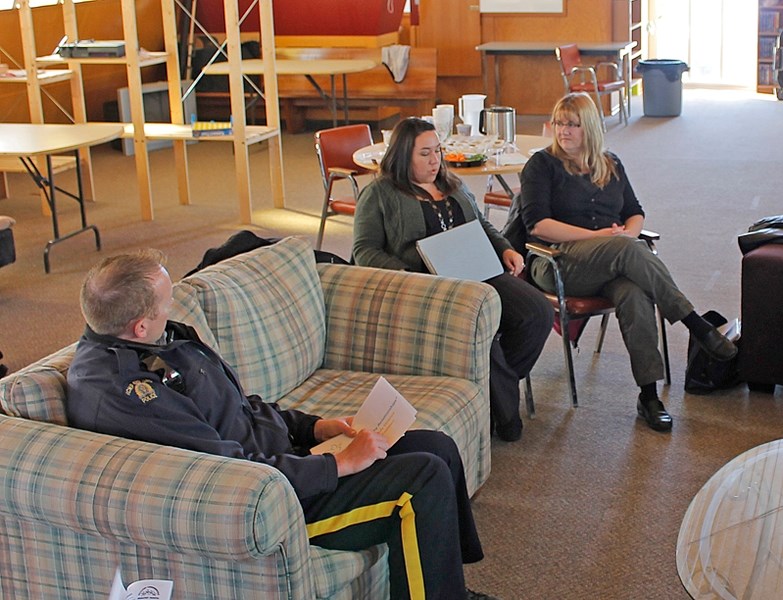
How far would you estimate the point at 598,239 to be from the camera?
399 cm

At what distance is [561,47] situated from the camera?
991 centimetres

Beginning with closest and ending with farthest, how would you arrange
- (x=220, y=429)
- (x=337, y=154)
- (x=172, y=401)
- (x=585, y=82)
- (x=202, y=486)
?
(x=202, y=486), (x=172, y=401), (x=220, y=429), (x=337, y=154), (x=585, y=82)

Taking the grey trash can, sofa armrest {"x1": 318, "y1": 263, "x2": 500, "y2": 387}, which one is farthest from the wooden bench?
Result: sofa armrest {"x1": 318, "y1": 263, "x2": 500, "y2": 387}

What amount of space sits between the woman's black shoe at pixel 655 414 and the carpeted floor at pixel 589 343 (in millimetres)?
38

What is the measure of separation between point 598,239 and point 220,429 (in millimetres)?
1966

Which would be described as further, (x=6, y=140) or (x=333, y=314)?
(x=6, y=140)

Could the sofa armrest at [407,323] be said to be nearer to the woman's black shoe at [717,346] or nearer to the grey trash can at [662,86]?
the woman's black shoe at [717,346]

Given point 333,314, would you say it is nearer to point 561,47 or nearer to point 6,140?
point 6,140

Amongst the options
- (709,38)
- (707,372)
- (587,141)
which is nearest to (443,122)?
(587,141)

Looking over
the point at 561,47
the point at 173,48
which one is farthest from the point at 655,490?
the point at 561,47

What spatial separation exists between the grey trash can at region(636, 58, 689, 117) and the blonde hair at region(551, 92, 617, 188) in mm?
6352

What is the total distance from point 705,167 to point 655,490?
5209mm

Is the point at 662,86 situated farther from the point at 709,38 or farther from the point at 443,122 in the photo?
the point at 443,122

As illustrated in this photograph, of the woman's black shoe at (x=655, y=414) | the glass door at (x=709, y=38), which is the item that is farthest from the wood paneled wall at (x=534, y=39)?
the woman's black shoe at (x=655, y=414)
